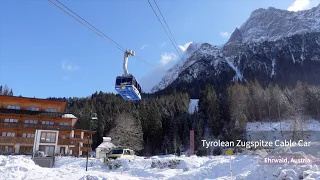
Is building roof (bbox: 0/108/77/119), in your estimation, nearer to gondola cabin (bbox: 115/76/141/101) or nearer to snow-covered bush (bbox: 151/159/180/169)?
snow-covered bush (bbox: 151/159/180/169)

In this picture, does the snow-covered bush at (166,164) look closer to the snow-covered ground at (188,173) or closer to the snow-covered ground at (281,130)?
the snow-covered ground at (188,173)

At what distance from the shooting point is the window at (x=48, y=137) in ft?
158

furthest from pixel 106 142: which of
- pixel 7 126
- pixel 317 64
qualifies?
pixel 317 64

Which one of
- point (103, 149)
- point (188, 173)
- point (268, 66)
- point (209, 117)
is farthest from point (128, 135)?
point (268, 66)

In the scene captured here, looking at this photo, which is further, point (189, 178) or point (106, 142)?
point (106, 142)

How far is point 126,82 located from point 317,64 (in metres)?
169

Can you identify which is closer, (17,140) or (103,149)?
(17,140)

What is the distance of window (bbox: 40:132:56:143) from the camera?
4811cm

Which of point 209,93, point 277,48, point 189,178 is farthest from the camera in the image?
point 277,48

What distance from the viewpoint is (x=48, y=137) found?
159 feet

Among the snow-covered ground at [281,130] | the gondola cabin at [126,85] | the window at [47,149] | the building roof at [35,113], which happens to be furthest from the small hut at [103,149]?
the gondola cabin at [126,85]

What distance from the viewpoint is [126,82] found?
15875 millimetres

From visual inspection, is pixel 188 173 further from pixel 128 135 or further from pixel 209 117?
pixel 209 117

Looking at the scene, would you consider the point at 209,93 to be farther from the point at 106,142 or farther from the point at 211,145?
the point at 106,142
